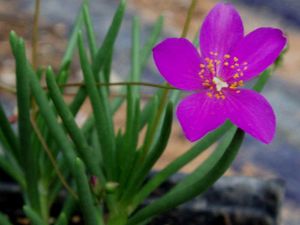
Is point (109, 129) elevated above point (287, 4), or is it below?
above

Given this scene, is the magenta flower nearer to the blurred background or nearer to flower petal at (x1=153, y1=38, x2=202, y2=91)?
flower petal at (x1=153, y1=38, x2=202, y2=91)

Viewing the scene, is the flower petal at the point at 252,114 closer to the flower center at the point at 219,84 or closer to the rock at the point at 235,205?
the flower center at the point at 219,84

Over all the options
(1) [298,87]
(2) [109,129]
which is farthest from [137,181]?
(1) [298,87]

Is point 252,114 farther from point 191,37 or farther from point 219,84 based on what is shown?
point 191,37

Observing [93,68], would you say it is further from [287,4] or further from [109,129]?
[287,4]

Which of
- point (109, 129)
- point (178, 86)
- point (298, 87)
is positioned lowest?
point (298, 87)

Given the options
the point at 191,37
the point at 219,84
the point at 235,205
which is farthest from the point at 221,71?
the point at 191,37

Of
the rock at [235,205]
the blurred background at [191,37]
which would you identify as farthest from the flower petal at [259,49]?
the blurred background at [191,37]
